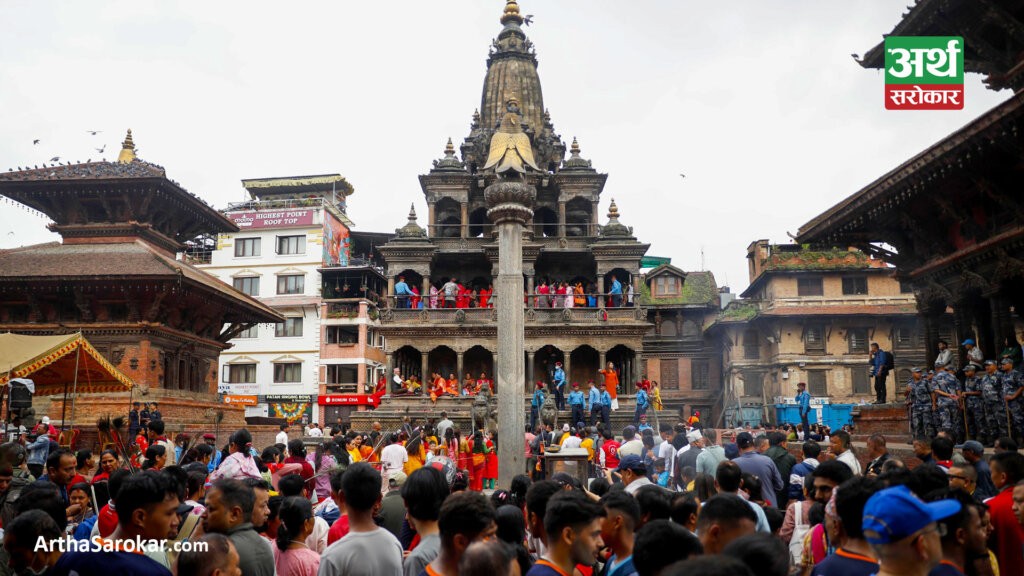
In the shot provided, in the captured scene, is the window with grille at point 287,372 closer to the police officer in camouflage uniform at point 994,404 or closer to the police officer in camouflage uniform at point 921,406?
the police officer in camouflage uniform at point 921,406

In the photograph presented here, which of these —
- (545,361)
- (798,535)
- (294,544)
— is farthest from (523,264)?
(294,544)

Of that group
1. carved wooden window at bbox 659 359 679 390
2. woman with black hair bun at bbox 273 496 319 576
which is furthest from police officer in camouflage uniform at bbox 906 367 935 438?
carved wooden window at bbox 659 359 679 390

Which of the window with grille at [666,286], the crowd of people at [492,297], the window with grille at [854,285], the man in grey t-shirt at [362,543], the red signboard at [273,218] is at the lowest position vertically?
the man in grey t-shirt at [362,543]

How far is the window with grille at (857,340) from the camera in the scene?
3962 cm

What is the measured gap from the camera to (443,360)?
38.4 m

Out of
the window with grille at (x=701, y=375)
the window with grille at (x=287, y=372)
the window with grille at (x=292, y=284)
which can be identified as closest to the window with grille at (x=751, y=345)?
the window with grille at (x=701, y=375)

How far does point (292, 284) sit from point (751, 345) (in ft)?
100

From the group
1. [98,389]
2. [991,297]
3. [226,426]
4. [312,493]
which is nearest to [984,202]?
[991,297]

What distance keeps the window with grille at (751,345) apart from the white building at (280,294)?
27461 millimetres

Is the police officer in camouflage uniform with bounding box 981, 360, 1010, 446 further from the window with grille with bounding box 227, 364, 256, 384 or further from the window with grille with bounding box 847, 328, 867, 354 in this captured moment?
the window with grille with bounding box 227, 364, 256, 384

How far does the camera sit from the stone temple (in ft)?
117

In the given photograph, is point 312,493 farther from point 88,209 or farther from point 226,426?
point 88,209

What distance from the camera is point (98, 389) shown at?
61.1 ft

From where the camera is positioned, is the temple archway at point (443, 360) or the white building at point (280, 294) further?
the white building at point (280, 294)
